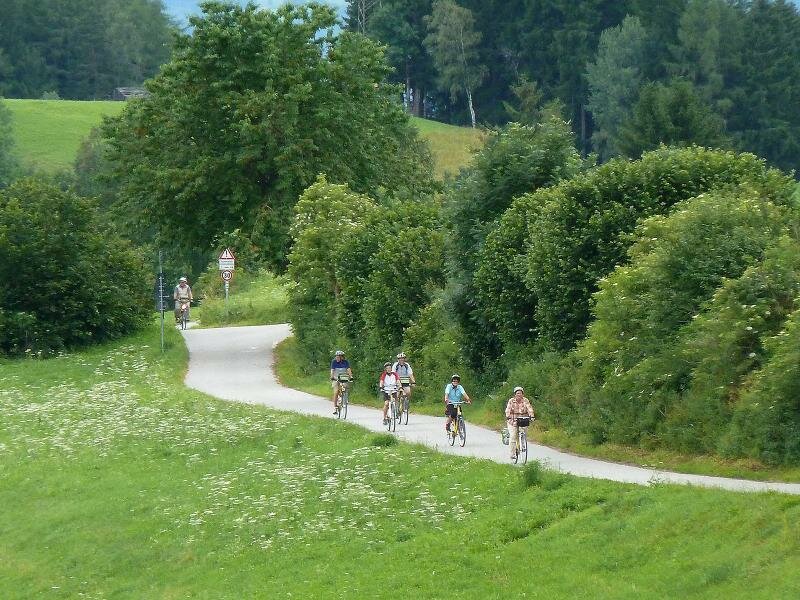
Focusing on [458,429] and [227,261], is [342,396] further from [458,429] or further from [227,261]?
[227,261]

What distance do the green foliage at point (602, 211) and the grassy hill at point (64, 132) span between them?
8377 cm

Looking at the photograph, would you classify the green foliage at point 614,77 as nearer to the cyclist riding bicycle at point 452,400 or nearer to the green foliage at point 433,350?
the green foliage at point 433,350

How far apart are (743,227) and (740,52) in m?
84.7

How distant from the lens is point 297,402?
39.4 metres

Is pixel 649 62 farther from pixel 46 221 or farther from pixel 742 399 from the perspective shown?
pixel 742 399

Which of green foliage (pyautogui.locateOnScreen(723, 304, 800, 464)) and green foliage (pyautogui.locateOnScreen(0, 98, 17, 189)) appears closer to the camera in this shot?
green foliage (pyautogui.locateOnScreen(723, 304, 800, 464))

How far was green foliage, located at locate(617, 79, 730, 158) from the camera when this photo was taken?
71.9 m

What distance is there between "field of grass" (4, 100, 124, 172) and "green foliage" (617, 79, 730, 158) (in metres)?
61.7

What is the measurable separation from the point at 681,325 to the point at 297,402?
14687 mm

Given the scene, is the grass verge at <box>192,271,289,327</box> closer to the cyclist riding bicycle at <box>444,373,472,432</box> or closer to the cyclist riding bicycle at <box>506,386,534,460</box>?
the cyclist riding bicycle at <box>444,373,472,432</box>

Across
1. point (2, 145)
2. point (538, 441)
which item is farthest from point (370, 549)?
point (2, 145)

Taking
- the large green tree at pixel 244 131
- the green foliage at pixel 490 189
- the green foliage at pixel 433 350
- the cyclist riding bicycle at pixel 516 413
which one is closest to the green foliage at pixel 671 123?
the large green tree at pixel 244 131

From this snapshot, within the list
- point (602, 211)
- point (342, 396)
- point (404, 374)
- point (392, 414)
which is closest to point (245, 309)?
point (342, 396)

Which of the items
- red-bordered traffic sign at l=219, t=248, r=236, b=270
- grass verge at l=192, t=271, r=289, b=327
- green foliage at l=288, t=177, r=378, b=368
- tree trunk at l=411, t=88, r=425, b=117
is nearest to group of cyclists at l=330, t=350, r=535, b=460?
green foliage at l=288, t=177, r=378, b=368
